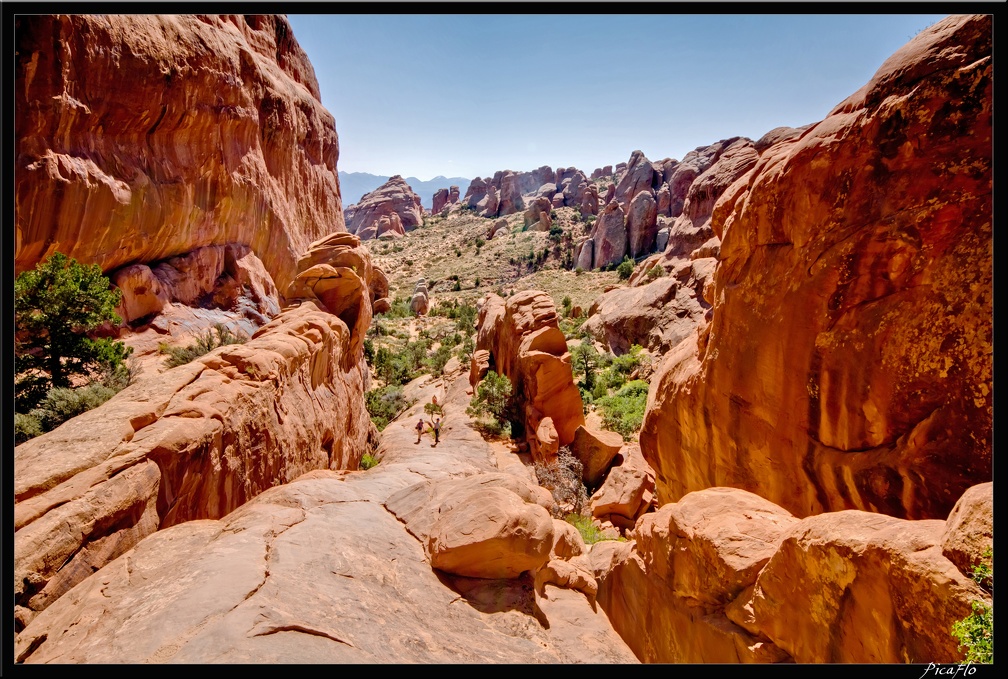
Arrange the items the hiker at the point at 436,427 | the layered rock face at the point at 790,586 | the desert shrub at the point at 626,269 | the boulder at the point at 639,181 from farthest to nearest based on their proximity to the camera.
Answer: the boulder at the point at 639,181 → the desert shrub at the point at 626,269 → the hiker at the point at 436,427 → the layered rock face at the point at 790,586

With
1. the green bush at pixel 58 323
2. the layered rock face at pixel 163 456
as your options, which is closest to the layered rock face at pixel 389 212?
the green bush at pixel 58 323

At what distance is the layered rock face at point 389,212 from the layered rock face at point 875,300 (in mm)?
80315


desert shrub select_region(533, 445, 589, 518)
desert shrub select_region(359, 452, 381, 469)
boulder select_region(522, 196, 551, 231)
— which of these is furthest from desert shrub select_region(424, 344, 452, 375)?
boulder select_region(522, 196, 551, 231)

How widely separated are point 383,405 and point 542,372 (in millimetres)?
9492

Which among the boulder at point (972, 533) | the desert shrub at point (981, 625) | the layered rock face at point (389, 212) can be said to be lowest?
the desert shrub at point (981, 625)

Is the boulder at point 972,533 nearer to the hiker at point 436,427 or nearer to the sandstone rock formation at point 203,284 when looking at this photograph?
the hiker at point 436,427

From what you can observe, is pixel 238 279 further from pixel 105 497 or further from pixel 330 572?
pixel 330 572

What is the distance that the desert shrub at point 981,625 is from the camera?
254 cm

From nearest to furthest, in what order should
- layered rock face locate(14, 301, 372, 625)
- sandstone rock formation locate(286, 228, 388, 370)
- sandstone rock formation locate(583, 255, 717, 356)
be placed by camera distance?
layered rock face locate(14, 301, 372, 625)
sandstone rock formation locate(286, 228, 388, 370)
sandstone rock formation locate(583, 255, 717, 356)

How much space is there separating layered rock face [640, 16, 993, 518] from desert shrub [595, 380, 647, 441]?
1102 cm

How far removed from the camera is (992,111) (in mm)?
4008

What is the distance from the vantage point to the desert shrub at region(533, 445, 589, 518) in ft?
42.9

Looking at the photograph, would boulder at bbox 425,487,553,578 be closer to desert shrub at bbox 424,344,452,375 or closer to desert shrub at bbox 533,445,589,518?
desert shrub at bbox 533,445,589,518
